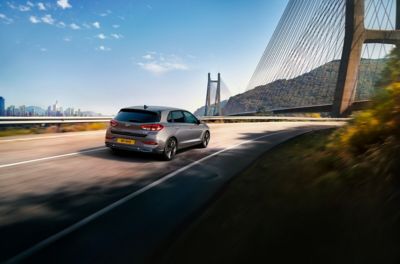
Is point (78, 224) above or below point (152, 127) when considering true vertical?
below

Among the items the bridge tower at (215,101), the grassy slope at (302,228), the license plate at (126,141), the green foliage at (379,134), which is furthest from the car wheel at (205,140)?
the bridge tower at (215,101)

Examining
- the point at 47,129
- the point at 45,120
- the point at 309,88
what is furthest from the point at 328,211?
the point at 309,88

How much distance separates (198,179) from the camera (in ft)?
24.9

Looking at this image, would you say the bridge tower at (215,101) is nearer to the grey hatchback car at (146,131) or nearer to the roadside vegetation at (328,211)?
the grey hatchback car at (146,131)

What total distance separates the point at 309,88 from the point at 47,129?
41100 millimetres

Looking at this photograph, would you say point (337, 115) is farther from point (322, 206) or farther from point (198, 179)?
point (322, 206)

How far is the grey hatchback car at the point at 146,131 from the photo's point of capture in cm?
952

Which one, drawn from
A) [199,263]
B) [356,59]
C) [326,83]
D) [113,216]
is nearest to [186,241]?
[199,263]

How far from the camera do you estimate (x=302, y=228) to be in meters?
3.60

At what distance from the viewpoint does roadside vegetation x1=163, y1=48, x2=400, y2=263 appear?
3059mm

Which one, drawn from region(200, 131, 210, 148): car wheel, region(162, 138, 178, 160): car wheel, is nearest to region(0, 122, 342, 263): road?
region(162, 138, 178, 160): car wheel

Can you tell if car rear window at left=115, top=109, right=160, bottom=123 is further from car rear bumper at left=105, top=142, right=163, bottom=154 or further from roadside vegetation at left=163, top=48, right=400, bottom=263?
roadside vegetation at left=163, top=48, right=400, bottom=263

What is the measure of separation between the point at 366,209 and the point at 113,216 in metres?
3.19

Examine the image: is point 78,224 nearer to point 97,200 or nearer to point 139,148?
point 97,200
